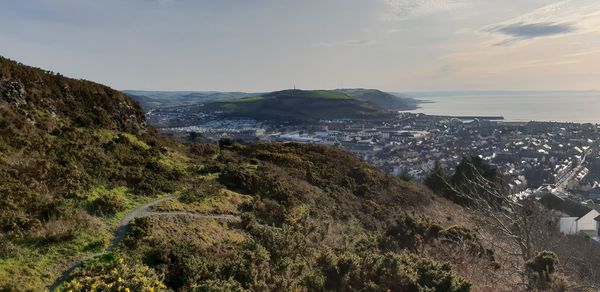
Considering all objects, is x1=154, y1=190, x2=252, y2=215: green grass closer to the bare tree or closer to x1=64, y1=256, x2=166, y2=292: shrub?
x1=64, y1=256, x2=166, y2=292: shrub

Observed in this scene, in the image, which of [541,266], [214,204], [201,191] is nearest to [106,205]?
[214,204]

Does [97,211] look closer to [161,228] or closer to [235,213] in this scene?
[161,228]

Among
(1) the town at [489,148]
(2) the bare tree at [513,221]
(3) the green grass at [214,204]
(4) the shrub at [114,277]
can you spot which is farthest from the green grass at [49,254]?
(1) the town at [489,148]

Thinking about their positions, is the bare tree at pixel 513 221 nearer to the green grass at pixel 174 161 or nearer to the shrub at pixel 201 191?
the shrub at pixel 201 191

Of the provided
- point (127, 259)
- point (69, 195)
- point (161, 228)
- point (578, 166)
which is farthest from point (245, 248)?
point (578, 166)

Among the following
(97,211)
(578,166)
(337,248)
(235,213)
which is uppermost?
(97,211)

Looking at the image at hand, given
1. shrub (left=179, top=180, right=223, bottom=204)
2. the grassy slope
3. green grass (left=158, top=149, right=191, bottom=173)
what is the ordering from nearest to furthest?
the grassy slope, shrub (left=179, top=180, right=223, bottom=204), green grass (left=158, top=149, right=191, bottom=173)

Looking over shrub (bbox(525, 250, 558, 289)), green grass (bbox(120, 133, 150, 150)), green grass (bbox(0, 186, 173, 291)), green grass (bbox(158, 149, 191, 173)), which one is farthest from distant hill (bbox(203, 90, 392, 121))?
green grass (bbox(0, 186, 173, 291))
